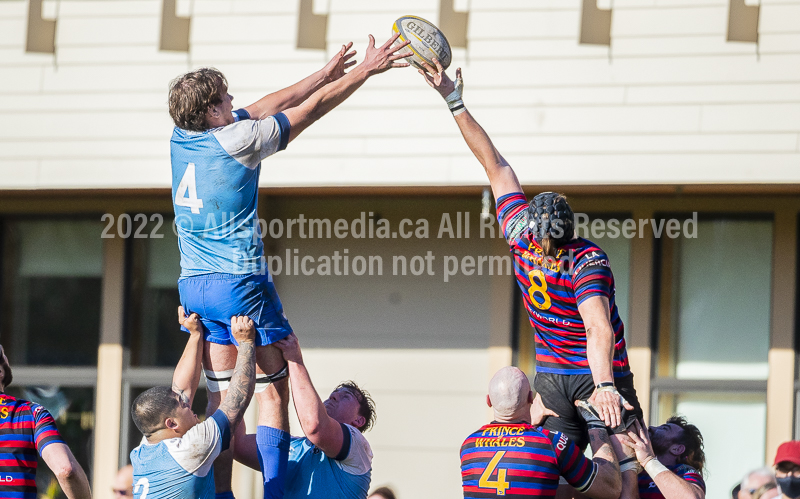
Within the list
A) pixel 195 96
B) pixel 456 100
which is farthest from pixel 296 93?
pixel 456 100

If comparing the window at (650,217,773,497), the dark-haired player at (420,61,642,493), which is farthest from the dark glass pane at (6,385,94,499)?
the dark-haired player at (420,61,642,493)

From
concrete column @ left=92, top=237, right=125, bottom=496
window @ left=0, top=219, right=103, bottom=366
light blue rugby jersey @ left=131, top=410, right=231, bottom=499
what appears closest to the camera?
light blue rugby jersey @ left=131, top=410, right=231, bottom=499

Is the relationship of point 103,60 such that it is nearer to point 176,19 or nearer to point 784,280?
point 176,19

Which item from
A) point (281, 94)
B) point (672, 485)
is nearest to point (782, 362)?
point (672, 485)

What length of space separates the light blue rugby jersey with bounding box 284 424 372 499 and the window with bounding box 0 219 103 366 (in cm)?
448

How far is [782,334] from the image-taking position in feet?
23.6

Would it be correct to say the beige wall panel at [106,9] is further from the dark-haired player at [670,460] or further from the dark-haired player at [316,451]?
the dark-haired player at [670,460]

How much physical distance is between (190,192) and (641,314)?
448cm

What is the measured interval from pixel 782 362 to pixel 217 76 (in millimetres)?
5103

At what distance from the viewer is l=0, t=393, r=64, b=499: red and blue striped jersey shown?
4.20m

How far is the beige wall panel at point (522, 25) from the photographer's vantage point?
22.7 ft

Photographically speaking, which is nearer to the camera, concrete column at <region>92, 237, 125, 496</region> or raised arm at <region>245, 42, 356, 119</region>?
raised arm at <region>245, 42, 356, 119</region>

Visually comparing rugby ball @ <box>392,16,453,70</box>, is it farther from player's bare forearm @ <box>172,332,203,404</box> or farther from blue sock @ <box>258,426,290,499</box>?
blue sock @ <box>258,426,290,499</box>

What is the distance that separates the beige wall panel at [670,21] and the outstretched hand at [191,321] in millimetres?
4090
